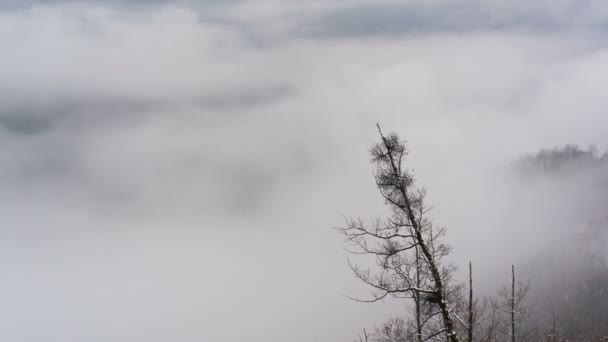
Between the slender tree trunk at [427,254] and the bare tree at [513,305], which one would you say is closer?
the slender tree trunk at [427,254]

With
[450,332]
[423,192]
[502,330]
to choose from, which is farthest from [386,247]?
[502,330]

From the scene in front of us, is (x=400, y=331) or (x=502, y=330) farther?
(x=502, y=330)

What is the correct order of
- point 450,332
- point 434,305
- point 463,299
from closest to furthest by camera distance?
point 450,332 < point 434,305 < point 463,299

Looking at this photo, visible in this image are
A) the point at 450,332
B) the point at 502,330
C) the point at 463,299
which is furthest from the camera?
the point at 502,330

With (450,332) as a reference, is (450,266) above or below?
above

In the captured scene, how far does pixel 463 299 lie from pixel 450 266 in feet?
10.7

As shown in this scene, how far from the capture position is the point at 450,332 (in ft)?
52.2

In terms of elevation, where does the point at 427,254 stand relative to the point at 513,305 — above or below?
below

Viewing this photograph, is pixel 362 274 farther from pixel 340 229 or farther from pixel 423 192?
pixel 423 192

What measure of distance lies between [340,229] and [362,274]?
1.77m

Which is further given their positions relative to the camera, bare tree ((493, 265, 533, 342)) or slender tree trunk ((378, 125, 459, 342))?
bare tree ((493, 265, 533, 342))

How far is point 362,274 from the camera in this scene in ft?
54.4

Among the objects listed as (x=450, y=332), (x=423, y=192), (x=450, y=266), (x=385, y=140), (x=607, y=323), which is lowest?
(x=450, y=332)

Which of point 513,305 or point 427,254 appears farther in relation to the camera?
point 513,305
